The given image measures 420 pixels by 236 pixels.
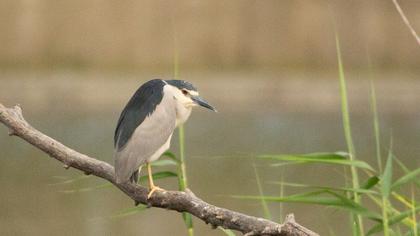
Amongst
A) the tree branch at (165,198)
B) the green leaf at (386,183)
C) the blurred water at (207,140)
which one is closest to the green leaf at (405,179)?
the green leaf at (386,183)

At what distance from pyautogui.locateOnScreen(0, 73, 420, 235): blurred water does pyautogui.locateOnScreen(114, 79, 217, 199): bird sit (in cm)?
219

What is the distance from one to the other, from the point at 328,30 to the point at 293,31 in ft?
0.73

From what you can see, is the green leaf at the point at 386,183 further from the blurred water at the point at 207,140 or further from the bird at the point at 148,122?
the blurred water at the point at 207,140

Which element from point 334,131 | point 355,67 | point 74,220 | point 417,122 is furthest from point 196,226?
point 355,67

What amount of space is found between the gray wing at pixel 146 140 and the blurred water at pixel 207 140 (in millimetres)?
2209

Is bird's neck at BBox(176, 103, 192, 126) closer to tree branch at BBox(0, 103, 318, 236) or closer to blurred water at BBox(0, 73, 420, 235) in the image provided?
tree branch at BBox(0, 103, 318, 236)

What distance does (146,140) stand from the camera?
7.32 feet

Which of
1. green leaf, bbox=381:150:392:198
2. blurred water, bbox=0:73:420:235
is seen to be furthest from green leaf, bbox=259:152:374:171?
blurred water, bbox=0:73:420:235

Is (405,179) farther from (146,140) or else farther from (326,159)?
(146,140)

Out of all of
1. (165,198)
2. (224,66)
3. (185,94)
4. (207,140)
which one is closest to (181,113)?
(185,94)

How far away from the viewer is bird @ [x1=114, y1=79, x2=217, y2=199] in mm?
2168

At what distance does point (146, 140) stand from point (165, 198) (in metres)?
0.11

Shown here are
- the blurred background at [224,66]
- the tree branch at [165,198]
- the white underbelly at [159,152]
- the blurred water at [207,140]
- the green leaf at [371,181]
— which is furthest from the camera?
the blurred background at [224,66]

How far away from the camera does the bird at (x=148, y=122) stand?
2.17m
